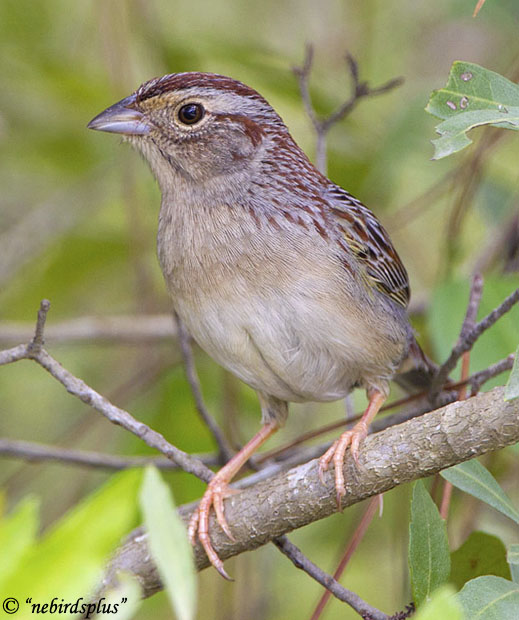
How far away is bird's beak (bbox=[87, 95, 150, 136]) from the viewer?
11.3 ft

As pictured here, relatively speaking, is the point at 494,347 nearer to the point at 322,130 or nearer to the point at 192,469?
the point at 322,130

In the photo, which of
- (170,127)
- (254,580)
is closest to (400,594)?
(254,580)

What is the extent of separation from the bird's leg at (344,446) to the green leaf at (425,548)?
0.32 metres

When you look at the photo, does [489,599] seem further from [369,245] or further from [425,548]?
[369,245]

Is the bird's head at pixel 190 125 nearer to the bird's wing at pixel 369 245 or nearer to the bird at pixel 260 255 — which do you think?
the bird at pixel 260 255

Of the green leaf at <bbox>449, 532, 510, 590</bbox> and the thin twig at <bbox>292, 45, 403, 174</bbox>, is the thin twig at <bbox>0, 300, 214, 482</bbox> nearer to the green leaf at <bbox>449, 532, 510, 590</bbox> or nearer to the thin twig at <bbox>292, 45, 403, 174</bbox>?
the green leaf at <bbox>449, 532, 510, 590</bbox>

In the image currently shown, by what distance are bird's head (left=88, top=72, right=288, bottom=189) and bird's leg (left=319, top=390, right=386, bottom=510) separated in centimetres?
104

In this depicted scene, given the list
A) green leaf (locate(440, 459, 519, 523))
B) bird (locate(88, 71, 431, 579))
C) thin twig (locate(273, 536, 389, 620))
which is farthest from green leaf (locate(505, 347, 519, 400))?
bird (locate(88, 71, 431, 579))

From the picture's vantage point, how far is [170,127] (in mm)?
3508

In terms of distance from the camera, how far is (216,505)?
10.2 feet

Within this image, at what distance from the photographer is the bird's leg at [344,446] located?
2588 millimetres

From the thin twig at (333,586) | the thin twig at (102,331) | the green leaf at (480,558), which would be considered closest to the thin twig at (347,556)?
the thin twig at (333,586)

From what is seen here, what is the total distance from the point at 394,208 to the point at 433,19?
113 cm

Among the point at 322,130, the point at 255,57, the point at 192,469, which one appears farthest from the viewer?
the point at 255,57
